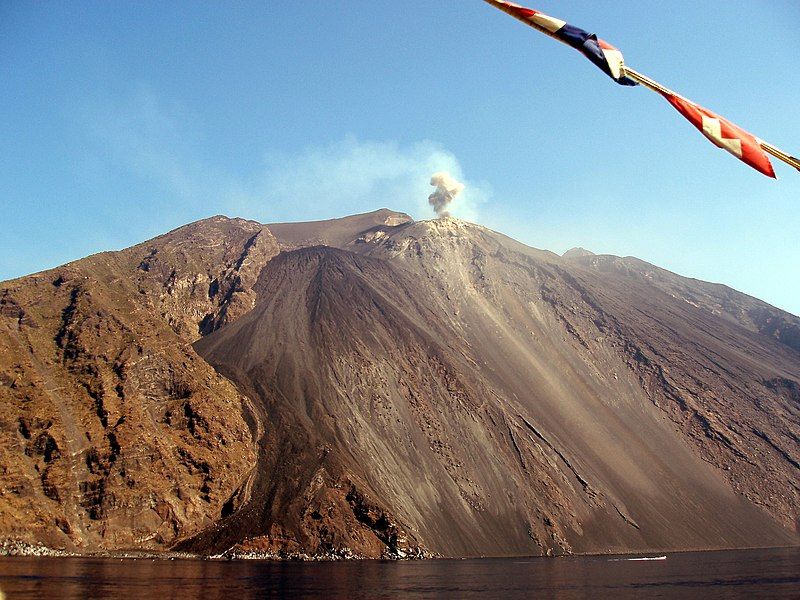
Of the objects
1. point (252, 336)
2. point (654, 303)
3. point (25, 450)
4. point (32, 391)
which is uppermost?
point (654, 303)

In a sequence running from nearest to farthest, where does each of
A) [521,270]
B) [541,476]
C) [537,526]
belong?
[537,526], [541,476], [521,270]

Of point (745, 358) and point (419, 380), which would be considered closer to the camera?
point (419, 380)

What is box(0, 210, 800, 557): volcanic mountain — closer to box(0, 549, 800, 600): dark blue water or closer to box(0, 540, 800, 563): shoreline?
box(0, 540, 800, 563): shoreline

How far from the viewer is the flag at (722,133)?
4934 millimetres

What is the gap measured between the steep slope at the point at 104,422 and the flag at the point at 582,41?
74.8 meters

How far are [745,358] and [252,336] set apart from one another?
10930 cm

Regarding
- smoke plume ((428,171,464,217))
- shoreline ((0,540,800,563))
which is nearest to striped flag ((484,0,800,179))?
shoreline ((0,540,800,563))

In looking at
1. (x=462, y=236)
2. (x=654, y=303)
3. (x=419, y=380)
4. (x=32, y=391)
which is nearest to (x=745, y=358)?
(x=654, y=303)

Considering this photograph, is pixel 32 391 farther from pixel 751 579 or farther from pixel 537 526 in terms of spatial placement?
pixel 751 579

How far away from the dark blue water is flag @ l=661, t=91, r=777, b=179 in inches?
1416

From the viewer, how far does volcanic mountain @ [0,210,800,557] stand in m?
76.8

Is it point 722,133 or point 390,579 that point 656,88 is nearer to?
point 722,133

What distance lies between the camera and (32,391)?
7850cm

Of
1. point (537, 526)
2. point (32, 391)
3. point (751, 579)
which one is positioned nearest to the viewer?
point (751, 579)
